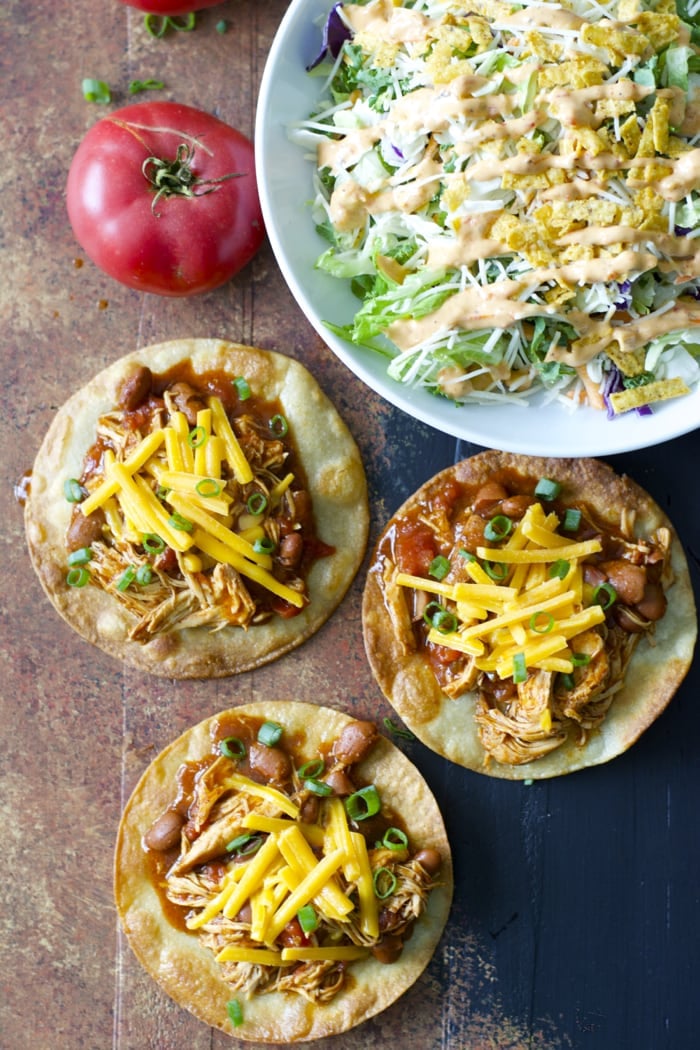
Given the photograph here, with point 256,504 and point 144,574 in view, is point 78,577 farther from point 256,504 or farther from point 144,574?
point 256,504

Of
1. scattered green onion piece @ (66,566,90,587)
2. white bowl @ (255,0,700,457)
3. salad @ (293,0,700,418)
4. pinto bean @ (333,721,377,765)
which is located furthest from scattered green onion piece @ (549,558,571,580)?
scattered green onion piece @ (66,566,90,587)

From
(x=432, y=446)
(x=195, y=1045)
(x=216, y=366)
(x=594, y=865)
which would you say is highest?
(x=216, y=366)

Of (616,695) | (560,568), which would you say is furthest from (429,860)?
(560,568)

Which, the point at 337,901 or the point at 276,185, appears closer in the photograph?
the point at 276,185

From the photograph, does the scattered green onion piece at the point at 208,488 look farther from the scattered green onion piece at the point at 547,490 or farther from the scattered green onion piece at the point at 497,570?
the scattered green onion piece at the point at 547,490

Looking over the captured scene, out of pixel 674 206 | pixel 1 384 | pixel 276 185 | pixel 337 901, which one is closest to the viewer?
pixel 674 206

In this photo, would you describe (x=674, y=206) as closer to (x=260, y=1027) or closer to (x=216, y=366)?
(x=216, y=366)

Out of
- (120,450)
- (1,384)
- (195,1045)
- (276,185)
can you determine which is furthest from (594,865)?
(1,384)
